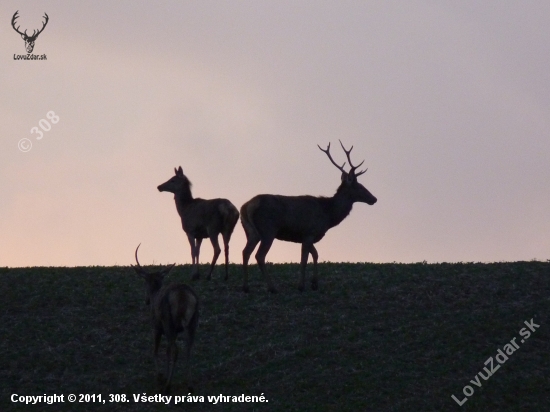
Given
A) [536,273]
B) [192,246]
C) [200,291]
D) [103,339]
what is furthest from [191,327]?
[536,273]

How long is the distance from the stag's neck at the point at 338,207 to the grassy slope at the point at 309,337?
1.31 meters

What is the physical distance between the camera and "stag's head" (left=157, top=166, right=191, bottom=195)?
965 inches

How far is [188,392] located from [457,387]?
4642 mm

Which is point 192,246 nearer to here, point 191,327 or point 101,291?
point 101,291

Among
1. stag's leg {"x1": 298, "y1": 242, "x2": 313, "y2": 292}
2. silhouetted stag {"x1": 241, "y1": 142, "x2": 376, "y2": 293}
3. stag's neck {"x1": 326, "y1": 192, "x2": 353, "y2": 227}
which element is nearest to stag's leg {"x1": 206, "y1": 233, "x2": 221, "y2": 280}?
silhouetted stag {"x1": 241, "y1": 142, "x2": 376, "y2": 293}

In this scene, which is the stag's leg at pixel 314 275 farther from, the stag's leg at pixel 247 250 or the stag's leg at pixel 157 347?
the stag's leg at pixel 157 347

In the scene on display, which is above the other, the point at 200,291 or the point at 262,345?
the point at 200,291

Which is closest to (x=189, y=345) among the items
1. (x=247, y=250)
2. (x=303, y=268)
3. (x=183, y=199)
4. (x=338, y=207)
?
(x=247, y=250)

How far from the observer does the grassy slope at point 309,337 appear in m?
16.9

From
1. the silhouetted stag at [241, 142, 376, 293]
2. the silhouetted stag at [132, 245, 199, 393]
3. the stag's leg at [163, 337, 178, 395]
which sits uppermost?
the silhouetted stag at [241, 142, 376, 293]

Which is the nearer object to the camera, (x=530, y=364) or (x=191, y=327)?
(x=191, y=327)

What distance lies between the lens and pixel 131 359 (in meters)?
18.3
